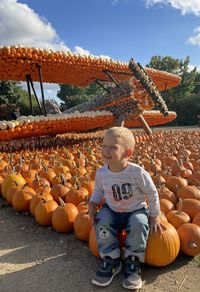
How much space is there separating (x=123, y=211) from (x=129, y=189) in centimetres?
20

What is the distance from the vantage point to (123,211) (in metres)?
2.85

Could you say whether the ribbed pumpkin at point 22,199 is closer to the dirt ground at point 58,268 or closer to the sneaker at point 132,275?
the dirt ground at point 58,268

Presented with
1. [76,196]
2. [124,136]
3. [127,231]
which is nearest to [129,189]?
[127,231]

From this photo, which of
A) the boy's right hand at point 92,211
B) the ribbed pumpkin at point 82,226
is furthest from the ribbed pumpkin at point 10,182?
the boy's right hand at point 92,211

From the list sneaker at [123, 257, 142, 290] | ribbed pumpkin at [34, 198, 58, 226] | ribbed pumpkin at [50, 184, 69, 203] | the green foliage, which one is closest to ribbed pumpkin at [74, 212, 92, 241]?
ribbed pumpkin at [34, 198, 58, 226]

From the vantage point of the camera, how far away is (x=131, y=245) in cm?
263

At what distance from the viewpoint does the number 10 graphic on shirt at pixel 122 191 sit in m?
2.80

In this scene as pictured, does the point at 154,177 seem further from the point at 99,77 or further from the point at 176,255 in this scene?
the point at 99,77

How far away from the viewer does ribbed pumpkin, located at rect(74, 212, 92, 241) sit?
3162 millimetres

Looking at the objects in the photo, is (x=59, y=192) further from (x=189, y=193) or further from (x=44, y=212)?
(x=189, y=193)

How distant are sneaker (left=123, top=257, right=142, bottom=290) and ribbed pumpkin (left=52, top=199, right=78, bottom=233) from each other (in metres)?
0.93

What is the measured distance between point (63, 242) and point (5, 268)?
0.65m

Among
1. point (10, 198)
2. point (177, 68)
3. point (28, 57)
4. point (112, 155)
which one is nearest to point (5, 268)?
point (112, 155)

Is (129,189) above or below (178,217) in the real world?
above
